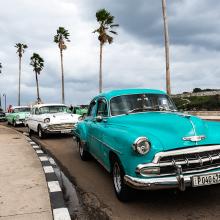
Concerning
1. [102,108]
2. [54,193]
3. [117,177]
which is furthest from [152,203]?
[102,108]

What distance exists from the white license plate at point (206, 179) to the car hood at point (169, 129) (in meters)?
0.45

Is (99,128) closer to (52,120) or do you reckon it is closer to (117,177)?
(117,177)

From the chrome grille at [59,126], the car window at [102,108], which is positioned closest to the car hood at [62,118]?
the chrome grille at [59,126]

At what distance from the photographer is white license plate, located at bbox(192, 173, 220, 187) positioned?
15.7 ft

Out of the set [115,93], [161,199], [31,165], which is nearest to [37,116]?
[31,165]

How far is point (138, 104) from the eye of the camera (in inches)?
265

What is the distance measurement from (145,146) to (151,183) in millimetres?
498

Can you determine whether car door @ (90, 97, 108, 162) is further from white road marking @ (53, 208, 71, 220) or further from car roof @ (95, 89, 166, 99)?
white road marking @ (53, 208, 71, 220)

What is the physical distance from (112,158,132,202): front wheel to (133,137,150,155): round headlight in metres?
0.56

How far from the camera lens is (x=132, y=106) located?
21.9 ft

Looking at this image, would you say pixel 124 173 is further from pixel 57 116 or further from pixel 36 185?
pixel 57 116

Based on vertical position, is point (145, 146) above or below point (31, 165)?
above

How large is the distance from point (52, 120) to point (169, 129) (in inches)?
417

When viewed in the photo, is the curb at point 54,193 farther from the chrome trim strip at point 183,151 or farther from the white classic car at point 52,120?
the white classic car at point 52,120
